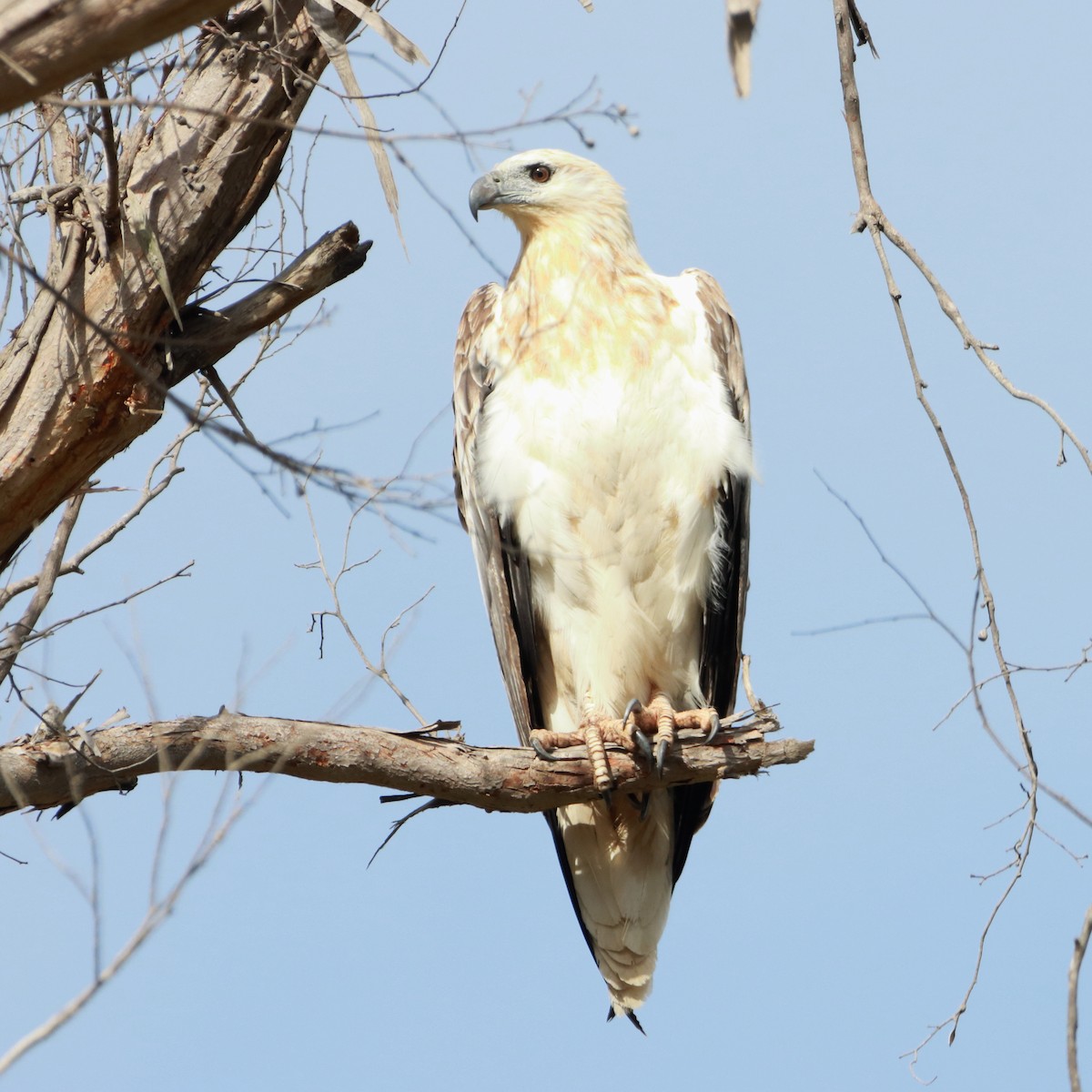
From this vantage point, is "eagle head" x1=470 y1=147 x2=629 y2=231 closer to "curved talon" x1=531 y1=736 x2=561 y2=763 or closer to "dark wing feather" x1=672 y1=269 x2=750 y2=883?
"dark wing feather" x1=672 y1=269 x2=750 y2=883

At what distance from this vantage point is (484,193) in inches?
197

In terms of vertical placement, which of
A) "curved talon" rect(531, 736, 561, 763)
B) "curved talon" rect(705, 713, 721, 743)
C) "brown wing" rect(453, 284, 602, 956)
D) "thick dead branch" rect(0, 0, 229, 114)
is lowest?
"curved talon" rect(531, 736, 561, 763)

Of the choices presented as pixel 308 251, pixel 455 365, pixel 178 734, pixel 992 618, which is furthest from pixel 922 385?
pixel 455 365

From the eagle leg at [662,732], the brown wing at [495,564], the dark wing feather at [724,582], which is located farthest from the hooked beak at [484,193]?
the eagle leg at [662,732]

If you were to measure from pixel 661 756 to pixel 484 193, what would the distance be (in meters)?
2.27

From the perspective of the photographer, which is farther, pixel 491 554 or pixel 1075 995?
pixel 491 554

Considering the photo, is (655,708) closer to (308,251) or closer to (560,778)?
(560,778)

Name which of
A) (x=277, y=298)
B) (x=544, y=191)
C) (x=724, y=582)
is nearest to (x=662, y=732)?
(x=724, y=582)

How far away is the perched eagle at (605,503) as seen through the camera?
14.5ft

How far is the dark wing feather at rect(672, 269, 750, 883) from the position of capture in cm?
461

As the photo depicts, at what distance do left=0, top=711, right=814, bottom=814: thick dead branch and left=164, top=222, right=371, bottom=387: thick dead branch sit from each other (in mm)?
964

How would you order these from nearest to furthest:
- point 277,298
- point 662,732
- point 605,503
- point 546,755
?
point 277,298 < point 546,755 < point 662,732 < point 605,503

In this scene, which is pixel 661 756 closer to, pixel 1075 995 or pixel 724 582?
pixel 724 582

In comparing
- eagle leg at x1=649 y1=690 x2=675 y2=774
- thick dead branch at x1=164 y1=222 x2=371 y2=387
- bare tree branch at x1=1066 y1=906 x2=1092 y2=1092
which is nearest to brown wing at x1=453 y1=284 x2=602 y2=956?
eagle leg at x1=649 y1=690 x2=675 y2=774
